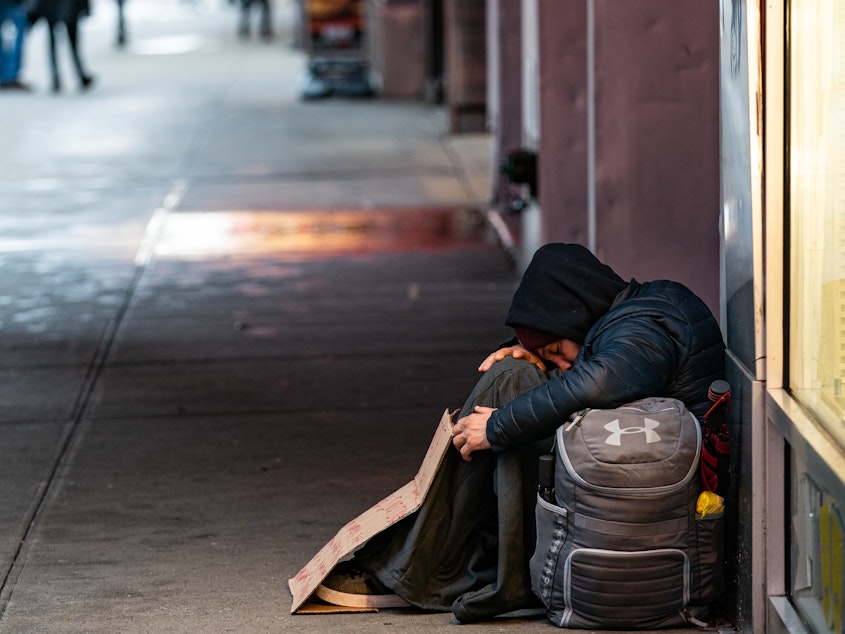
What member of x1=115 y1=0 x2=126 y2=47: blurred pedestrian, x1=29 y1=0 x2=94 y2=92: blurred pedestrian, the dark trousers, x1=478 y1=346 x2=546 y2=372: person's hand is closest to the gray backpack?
the dark trousers

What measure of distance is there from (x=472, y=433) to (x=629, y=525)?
51 cm

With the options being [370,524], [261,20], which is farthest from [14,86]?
[370,524]

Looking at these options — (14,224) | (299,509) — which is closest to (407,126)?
(14,224)

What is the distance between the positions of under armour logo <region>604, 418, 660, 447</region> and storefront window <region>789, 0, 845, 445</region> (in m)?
0.37

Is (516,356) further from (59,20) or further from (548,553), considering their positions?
(59,20)

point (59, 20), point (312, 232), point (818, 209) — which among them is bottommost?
point (312, 232)

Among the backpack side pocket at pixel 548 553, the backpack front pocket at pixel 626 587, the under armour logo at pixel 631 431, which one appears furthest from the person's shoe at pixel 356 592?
the under armour logo at pixel 631 431

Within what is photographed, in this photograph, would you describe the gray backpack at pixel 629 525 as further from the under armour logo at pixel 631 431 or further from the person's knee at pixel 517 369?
the person's knee at pixel 517 369

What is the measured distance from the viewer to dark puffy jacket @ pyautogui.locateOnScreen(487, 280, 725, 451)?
3.78 m

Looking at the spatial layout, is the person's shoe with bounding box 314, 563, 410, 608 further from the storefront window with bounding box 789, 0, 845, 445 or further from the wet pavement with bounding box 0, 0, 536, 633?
the storefront window with bounding box 789, 0, 845, 445

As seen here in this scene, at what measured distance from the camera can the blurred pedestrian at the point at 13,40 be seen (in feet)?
63.0

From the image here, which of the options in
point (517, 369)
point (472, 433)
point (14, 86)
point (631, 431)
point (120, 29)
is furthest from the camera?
point (120, 29)

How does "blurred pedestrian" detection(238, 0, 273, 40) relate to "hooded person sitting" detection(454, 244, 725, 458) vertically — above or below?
above

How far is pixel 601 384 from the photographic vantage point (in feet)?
12.4
